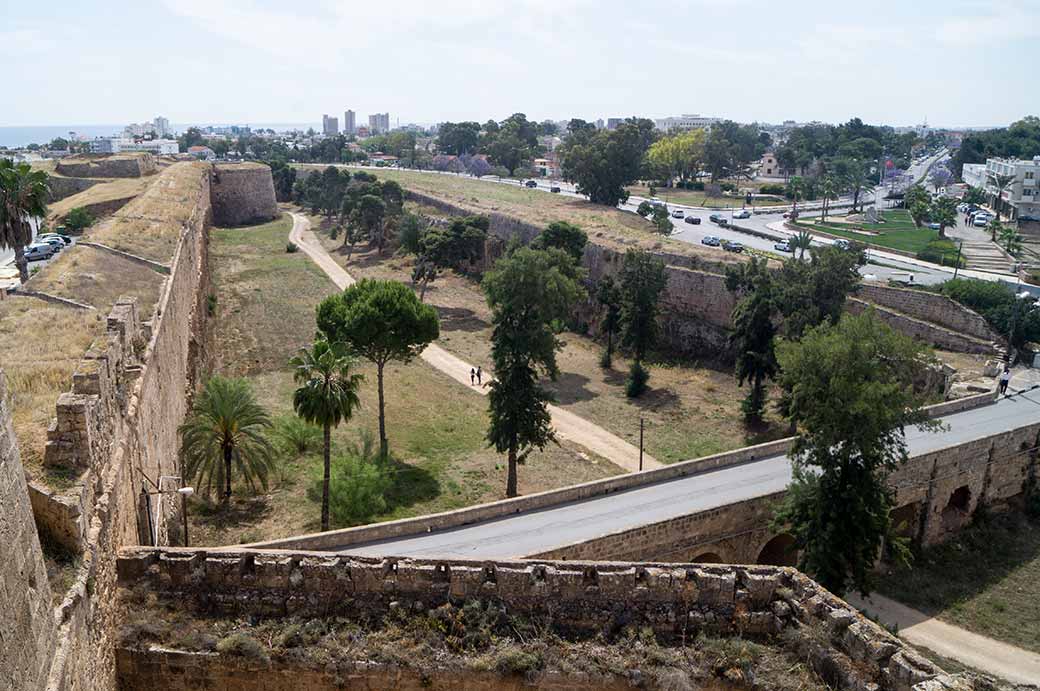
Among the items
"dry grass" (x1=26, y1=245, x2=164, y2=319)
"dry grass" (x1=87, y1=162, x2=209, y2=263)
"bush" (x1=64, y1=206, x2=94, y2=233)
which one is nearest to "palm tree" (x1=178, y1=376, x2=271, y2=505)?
"dry grass" (x1=26, y1=245, x2=164, y2=319)

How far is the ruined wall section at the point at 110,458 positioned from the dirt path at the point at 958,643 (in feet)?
53.2

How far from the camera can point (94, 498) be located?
10984mm

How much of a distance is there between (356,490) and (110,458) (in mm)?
9068

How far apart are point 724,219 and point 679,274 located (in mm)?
26018

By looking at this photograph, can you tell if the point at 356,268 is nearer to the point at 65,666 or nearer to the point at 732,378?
the point at 732,378

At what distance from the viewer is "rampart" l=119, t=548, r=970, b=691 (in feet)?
38.4

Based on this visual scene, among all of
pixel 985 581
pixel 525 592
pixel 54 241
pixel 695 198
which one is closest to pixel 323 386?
pixel 525 592

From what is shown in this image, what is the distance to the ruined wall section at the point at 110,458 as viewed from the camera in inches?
368

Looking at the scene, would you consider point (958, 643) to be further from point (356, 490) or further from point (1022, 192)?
point (1022, 192)

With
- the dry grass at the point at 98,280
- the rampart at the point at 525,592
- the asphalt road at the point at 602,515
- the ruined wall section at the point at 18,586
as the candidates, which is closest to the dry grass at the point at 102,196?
the dry grass at the point at 98,280

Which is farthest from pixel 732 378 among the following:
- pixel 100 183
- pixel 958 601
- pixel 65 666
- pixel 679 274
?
pixel 100 183

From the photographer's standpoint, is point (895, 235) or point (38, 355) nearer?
point (38, 355)

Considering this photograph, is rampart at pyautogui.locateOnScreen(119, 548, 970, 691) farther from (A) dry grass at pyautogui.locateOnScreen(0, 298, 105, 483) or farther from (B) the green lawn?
(B) the green lawn

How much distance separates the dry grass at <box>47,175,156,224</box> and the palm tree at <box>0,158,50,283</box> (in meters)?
17.6
